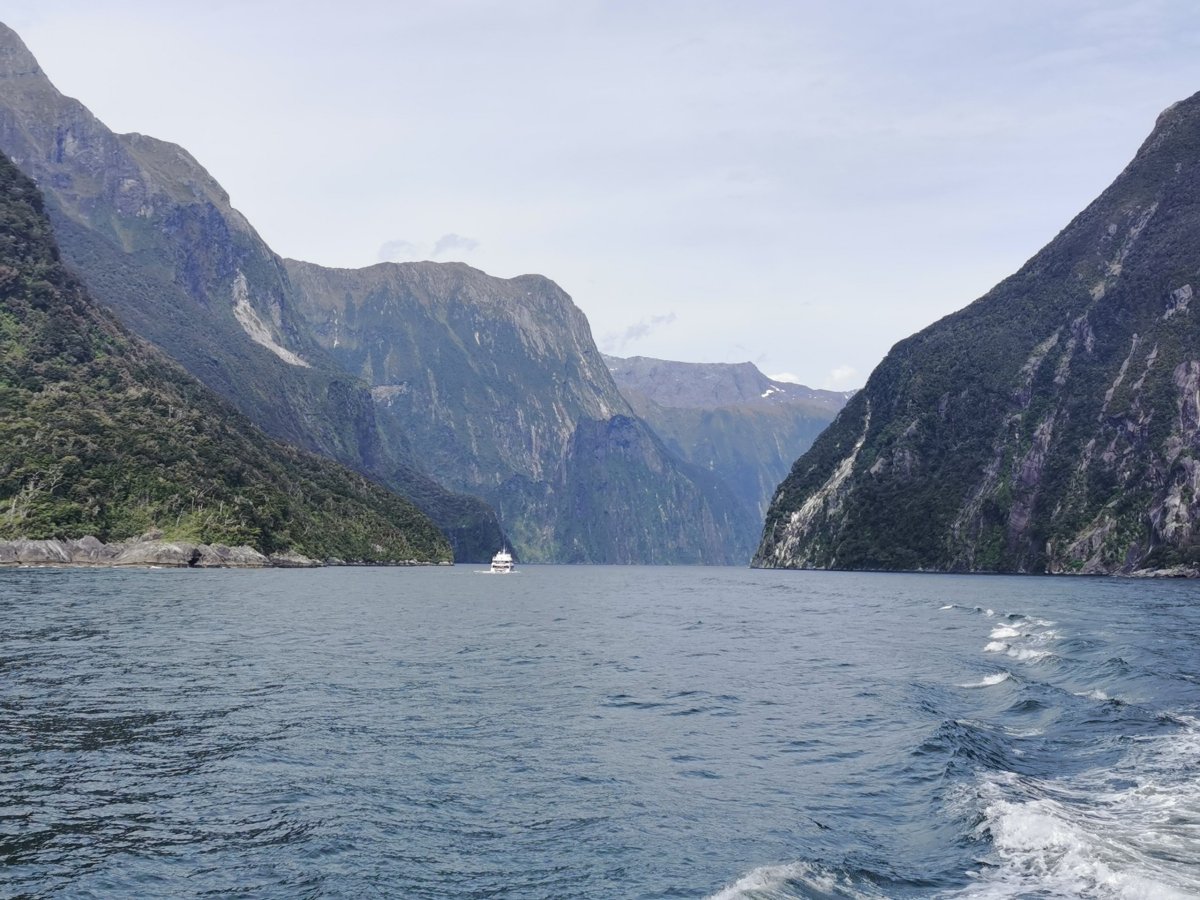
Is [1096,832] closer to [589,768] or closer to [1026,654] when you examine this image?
[589,768]

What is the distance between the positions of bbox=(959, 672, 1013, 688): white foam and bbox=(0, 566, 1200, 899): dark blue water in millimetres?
474

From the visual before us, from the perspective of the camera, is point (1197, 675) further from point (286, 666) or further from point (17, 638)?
point (17, 638)

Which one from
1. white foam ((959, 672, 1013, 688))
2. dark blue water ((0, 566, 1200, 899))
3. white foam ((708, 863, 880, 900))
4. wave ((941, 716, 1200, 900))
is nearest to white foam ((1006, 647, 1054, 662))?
dark blue water ((0, 566, 1200, 899))

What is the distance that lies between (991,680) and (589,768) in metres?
35.6

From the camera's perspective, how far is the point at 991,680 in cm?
6328

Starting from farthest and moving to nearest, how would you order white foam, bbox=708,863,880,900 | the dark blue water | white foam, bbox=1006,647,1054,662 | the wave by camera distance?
white foam, bbox=1006,647,1054,662 → the dark blue water → the wave → white foam, bbox=708,863,880,900

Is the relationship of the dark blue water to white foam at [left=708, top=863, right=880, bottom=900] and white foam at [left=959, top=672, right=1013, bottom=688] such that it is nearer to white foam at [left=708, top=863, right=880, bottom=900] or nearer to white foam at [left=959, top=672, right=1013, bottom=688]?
white foam at [left=708, top=863, right=880, bottom=900]

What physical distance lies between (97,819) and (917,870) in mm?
24414

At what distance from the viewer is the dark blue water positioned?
87.4 feet

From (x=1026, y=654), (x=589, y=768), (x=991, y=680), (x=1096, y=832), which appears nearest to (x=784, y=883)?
(x=1096, y=832)

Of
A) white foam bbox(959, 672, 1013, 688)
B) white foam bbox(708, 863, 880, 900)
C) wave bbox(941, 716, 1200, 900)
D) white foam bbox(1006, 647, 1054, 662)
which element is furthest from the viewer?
white foam bbox(1006, 647, 1054, 662)

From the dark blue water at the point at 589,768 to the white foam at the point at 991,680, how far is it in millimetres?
474

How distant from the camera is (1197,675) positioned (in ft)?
202

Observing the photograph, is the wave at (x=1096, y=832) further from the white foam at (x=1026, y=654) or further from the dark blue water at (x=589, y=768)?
the white foam at (x=1026, y=654)
